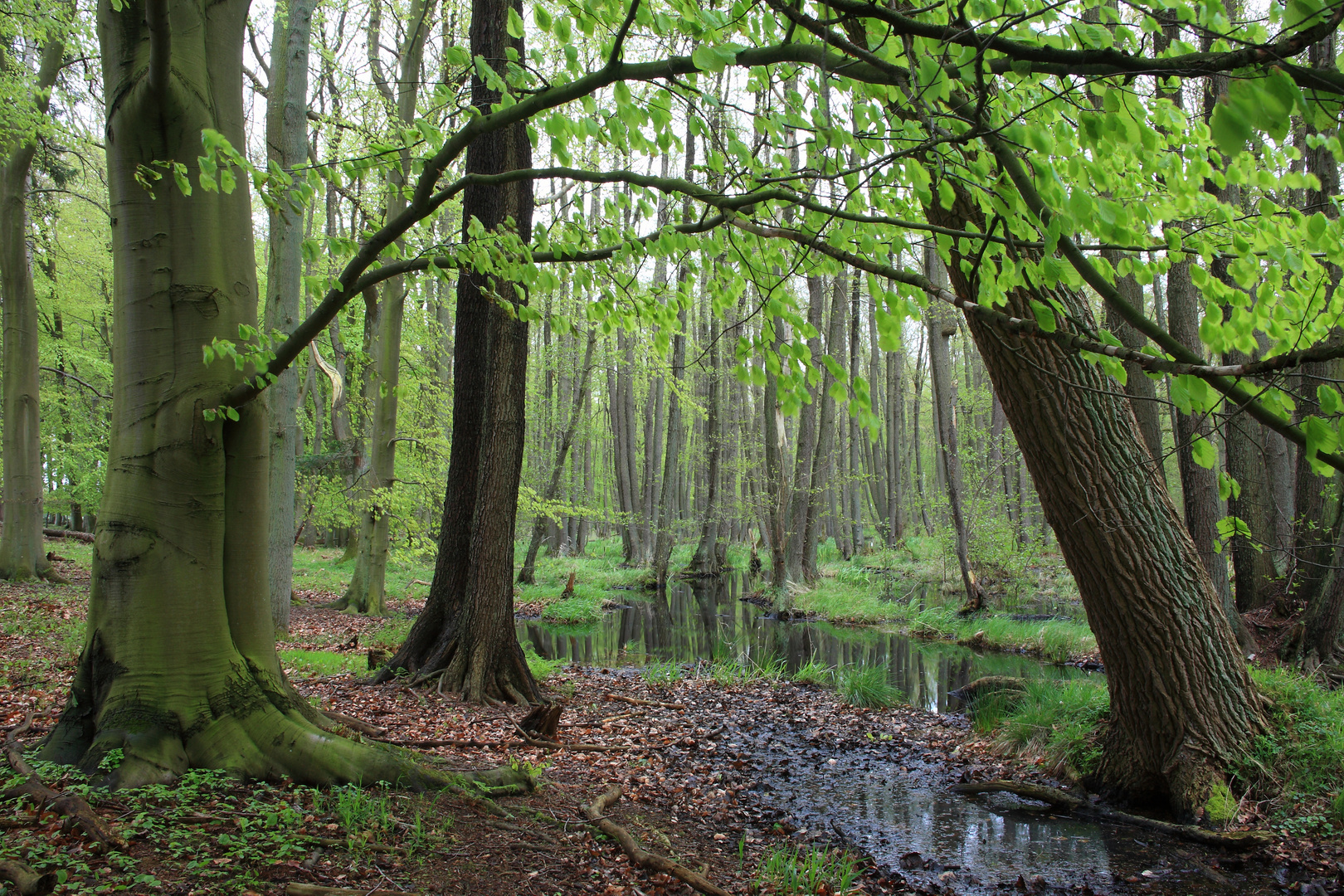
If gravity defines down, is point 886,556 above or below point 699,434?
below

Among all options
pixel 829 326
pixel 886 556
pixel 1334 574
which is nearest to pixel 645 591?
pixel 886 556

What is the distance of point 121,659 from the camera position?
3191 mm

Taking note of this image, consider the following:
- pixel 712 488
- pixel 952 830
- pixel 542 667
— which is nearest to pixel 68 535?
pixel 712 488

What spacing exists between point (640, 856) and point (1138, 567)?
3.48 meters

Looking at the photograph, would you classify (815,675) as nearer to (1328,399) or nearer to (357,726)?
(357,726)

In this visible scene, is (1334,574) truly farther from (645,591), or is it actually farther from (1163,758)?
(645,591)

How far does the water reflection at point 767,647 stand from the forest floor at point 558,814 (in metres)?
2.19

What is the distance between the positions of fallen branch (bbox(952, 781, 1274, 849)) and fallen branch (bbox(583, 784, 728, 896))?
2922mm

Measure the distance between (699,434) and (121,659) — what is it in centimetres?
3484

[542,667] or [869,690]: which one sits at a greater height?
[542,667]

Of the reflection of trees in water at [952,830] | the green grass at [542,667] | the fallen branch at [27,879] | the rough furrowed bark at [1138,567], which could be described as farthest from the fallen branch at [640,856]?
the green grass at [542,667]

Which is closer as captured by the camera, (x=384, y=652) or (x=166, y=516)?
(x=166, y=516)

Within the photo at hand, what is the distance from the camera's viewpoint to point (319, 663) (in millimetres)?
6875

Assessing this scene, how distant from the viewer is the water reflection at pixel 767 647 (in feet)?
30.9
